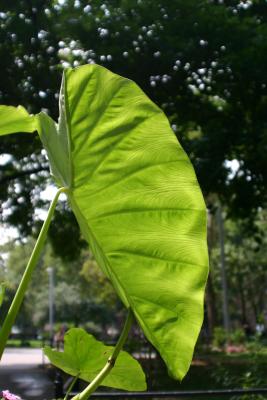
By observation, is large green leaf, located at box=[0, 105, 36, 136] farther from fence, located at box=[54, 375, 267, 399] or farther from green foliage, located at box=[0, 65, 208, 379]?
fence, located at box=[54, 375, 267, 399]

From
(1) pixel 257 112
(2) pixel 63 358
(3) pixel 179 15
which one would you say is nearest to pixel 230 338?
(1) pixel 257 112

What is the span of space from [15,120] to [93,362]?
722mm

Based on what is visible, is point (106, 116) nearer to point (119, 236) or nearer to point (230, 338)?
point (119, 236)

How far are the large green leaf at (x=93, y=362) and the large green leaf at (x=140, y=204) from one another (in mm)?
333

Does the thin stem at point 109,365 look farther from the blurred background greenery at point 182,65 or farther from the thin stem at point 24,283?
the blurred background greenery at point 182,65

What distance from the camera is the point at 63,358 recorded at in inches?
60.9

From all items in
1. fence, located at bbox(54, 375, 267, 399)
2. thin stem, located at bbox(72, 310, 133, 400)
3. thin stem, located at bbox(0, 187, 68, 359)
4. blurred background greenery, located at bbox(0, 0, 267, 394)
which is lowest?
blurred background greenery, located at bbox(0, 0, 267, 394)

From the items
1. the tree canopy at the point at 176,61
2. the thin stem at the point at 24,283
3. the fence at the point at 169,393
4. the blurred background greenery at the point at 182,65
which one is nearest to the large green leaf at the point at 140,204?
the thin stem at the point at 24,283

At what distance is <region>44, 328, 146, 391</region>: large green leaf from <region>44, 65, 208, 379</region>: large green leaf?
333 millimetres

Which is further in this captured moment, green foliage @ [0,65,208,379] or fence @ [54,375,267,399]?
fence @ [54,375,267,399]

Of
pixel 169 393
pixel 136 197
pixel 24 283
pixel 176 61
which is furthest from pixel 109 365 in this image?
pixel 176 61

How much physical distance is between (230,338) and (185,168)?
23.6 m

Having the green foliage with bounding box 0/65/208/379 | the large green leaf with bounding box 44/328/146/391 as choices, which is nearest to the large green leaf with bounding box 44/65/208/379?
the green foliage with bounding box 0/65/208/379

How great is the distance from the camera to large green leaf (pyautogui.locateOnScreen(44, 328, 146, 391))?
1.54m
